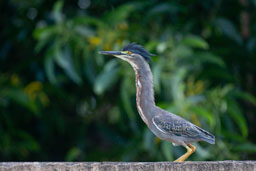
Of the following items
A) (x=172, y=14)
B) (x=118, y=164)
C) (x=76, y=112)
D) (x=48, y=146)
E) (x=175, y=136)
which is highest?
(x=118, y=164)

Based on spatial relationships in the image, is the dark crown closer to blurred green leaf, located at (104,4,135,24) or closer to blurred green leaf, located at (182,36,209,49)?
blurred green leaf, located at (182,36,209,49)

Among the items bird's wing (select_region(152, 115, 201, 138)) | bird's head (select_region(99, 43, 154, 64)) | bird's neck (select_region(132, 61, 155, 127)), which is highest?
bird's head (select_region(99, 43, 154, 64))

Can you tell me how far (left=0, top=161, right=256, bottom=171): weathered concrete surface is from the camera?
2.41 metres

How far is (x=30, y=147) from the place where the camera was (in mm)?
6672

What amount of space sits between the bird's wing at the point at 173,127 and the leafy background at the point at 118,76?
196cm

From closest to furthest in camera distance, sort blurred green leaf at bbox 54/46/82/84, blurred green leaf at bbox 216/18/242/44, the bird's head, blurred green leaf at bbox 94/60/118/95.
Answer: the bird's head
blurred green leaf at bbox 94/60/118/95
blurred green leaf at bbox 54/46/82/84
blurred green leaf at bbox 216/18/242/44

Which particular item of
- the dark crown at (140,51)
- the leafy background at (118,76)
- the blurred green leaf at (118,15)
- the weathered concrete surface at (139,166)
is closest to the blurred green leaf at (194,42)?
the leafy background at (118,76)

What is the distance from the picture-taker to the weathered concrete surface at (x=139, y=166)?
7.89ft

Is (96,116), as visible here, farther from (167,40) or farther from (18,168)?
(18,168)

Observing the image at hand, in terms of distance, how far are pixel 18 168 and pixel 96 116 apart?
5206 mm

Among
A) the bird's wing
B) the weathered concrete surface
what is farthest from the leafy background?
the weathered concrete surface

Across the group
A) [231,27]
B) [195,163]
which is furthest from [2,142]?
[195,163]

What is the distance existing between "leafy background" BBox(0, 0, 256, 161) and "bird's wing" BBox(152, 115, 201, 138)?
1.96 m

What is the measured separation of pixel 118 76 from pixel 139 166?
11.5ft
